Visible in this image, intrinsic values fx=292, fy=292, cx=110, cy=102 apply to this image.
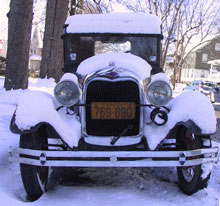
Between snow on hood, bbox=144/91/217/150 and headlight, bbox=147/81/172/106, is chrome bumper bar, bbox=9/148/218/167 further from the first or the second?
headlight, bbox=147/81/172/106

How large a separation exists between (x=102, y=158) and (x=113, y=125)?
63cm

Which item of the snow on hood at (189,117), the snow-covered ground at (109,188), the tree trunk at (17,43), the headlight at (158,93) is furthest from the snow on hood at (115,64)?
the tree trunk at (17,43)

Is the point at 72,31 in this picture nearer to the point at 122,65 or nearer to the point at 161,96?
the point at 122,65

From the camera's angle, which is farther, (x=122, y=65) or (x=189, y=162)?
(x=122, y=65)

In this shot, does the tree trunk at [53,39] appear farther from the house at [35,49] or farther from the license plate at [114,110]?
the house at [35,49]

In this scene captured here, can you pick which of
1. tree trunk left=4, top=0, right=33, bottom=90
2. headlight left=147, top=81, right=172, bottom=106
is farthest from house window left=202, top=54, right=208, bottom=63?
headlight left=147, top=81, right=172, bottom=106

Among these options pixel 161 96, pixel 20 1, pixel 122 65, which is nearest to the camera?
pixel 161 96

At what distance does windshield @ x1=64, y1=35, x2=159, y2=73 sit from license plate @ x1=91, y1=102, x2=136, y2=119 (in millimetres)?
1844

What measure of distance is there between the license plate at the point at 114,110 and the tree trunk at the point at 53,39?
9.65m

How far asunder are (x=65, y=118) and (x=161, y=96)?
1194 mm

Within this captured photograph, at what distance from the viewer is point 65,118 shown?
3.59 m

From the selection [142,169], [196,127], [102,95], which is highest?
[102,95]

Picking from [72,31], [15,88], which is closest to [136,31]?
[72,31]

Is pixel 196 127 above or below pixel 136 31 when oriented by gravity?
below
